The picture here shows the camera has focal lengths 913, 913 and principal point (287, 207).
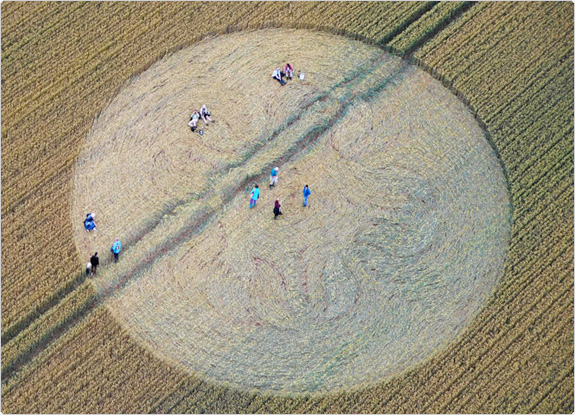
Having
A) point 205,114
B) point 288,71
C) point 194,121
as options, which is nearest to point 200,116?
point 205,114

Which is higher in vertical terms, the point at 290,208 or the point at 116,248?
the point at 116,248

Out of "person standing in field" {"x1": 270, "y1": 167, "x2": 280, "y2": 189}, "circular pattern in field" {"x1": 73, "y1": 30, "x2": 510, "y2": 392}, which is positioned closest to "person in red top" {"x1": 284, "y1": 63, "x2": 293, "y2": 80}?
"circular pattern in field" {"x1": 73, "y1": 30, "x2": 510, "y2": 392}

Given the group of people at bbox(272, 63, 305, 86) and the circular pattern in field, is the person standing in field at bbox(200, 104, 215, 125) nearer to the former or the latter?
the circular pattern in field

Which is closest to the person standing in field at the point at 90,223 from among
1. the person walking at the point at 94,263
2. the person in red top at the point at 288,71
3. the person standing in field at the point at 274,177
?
the person walking at the point at 94,263

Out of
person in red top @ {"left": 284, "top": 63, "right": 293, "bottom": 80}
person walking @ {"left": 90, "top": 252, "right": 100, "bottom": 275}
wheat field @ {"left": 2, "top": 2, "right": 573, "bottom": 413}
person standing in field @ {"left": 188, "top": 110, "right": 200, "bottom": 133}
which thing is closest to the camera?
wheat field @ {"left": 2, "top": 2, "right": 573, "bottom": 413}

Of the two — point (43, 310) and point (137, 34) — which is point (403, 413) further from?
point (137, 34)

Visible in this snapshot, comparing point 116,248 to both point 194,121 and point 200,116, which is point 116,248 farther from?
point 200,116

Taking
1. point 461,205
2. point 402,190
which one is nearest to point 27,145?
point 402,190
